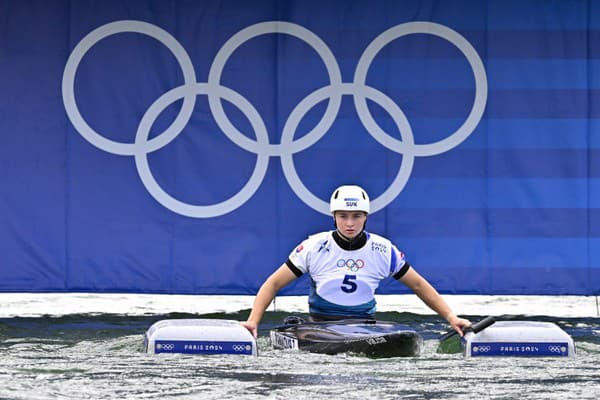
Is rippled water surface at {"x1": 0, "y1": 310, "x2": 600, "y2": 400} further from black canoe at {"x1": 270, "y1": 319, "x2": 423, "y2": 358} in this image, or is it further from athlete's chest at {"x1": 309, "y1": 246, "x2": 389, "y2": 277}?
athlete's chest at {"x1": 309, "y1": 246, "x2": 389, "y2": 277}

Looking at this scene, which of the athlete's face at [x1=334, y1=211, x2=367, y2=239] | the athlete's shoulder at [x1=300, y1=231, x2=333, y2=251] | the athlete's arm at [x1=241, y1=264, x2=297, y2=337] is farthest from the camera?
the athlete's shoulder at [x1=300, y1=231, x2=333, y2=251]

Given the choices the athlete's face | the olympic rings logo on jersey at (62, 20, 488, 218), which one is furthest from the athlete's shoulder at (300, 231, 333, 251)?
the olympic rings logo on jersey at (62, 20, 488, 218)

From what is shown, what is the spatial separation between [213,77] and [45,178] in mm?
1981

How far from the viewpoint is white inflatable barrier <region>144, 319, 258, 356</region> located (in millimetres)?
12500

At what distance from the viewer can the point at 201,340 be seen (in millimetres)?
12516

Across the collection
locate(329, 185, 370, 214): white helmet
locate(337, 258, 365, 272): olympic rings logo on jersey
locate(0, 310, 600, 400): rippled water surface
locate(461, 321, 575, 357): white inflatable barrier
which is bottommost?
locate(0, 310, 600, 400): rippled water surface

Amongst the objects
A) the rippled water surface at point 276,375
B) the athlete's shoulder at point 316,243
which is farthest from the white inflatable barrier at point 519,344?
the athlete's shoulder at point 316,243

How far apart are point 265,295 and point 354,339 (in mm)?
1138

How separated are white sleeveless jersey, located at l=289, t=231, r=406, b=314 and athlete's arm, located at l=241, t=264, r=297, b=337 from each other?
0.15 m

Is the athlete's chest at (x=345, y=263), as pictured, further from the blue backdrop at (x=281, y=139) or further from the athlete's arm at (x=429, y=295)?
the blue backdrop at (x=281, y=139)

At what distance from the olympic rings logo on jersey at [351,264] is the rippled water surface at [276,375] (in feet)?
2.92

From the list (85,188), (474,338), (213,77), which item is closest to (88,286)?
(85,188)

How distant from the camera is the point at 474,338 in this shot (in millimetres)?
12758

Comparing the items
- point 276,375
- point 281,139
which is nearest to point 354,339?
point 276,375
